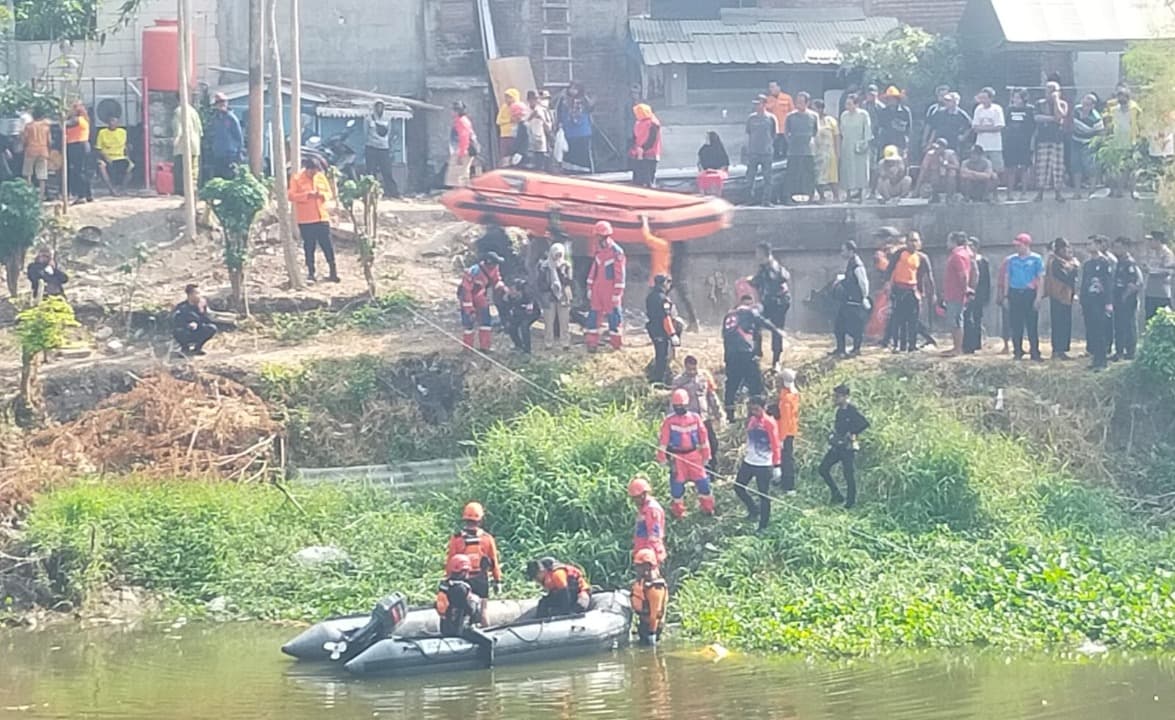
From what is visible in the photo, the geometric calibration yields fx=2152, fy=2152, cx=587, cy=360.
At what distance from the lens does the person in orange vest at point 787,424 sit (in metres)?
22.0

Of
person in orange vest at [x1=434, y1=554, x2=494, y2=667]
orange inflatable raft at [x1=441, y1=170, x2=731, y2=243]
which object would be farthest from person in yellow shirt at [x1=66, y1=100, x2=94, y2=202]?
person in orange vest at [x1=434, y1=554, x2=494, y2=667]

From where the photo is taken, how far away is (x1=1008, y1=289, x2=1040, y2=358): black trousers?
2478 centimetres

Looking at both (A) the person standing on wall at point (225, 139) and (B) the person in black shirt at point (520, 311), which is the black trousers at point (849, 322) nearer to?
(B) the person in black shirt at point (520, 311)

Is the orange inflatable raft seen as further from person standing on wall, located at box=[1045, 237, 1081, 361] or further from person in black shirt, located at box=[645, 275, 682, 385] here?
person standing on wall, located at box=[1045, 237, 1081, 361]

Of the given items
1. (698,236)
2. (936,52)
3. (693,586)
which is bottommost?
(693,586)

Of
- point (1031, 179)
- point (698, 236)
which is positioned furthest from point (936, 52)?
→ point (698, 236)

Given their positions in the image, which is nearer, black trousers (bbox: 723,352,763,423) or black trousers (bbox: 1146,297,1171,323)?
black trousers (bbox: 723,352,763,423)

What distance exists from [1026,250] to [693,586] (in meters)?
6.49

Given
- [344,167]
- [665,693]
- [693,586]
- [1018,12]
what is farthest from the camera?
[1018,12]

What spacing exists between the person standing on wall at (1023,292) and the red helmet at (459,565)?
8670 mm

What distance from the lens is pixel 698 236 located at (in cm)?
2698

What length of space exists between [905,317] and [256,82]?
9050 millimetres

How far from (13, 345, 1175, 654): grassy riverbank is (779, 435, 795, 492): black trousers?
0.60 ft

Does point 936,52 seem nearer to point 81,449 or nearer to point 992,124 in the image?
point 992,124
